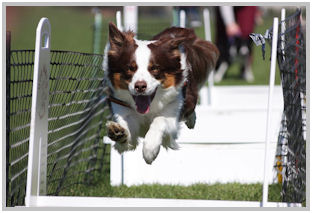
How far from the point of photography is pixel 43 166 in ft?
12.4

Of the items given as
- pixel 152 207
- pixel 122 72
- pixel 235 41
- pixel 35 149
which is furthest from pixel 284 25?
pixel 235 41

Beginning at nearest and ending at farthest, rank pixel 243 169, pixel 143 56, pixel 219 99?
pixel 143 56 → pixel 243 169 → pixel 219 99

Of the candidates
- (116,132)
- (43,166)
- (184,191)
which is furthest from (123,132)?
(184,191)

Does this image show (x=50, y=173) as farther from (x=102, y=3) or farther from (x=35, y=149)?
(x=102, y=3)

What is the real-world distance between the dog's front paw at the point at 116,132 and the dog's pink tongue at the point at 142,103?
187 millimetres

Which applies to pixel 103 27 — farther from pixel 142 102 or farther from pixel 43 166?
pixel 43 166

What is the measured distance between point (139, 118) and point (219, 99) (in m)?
4.05

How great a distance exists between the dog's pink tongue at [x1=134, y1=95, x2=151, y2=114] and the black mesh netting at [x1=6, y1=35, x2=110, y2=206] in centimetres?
58

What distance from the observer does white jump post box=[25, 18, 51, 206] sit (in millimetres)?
3479

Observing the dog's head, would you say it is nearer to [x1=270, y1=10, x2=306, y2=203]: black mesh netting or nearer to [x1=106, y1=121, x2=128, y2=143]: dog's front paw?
[x1=106, y1=121, x2=128, y2=143]: dog's front paw

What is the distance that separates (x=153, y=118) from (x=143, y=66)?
1.90ft

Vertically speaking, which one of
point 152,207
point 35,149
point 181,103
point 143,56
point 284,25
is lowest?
point 152,207

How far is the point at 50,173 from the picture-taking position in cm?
434

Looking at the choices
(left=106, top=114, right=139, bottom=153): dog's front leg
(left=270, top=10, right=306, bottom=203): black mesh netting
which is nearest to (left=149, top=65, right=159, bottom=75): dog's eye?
(left=106, top=114, right=139, bottom=153): dog's front leg
